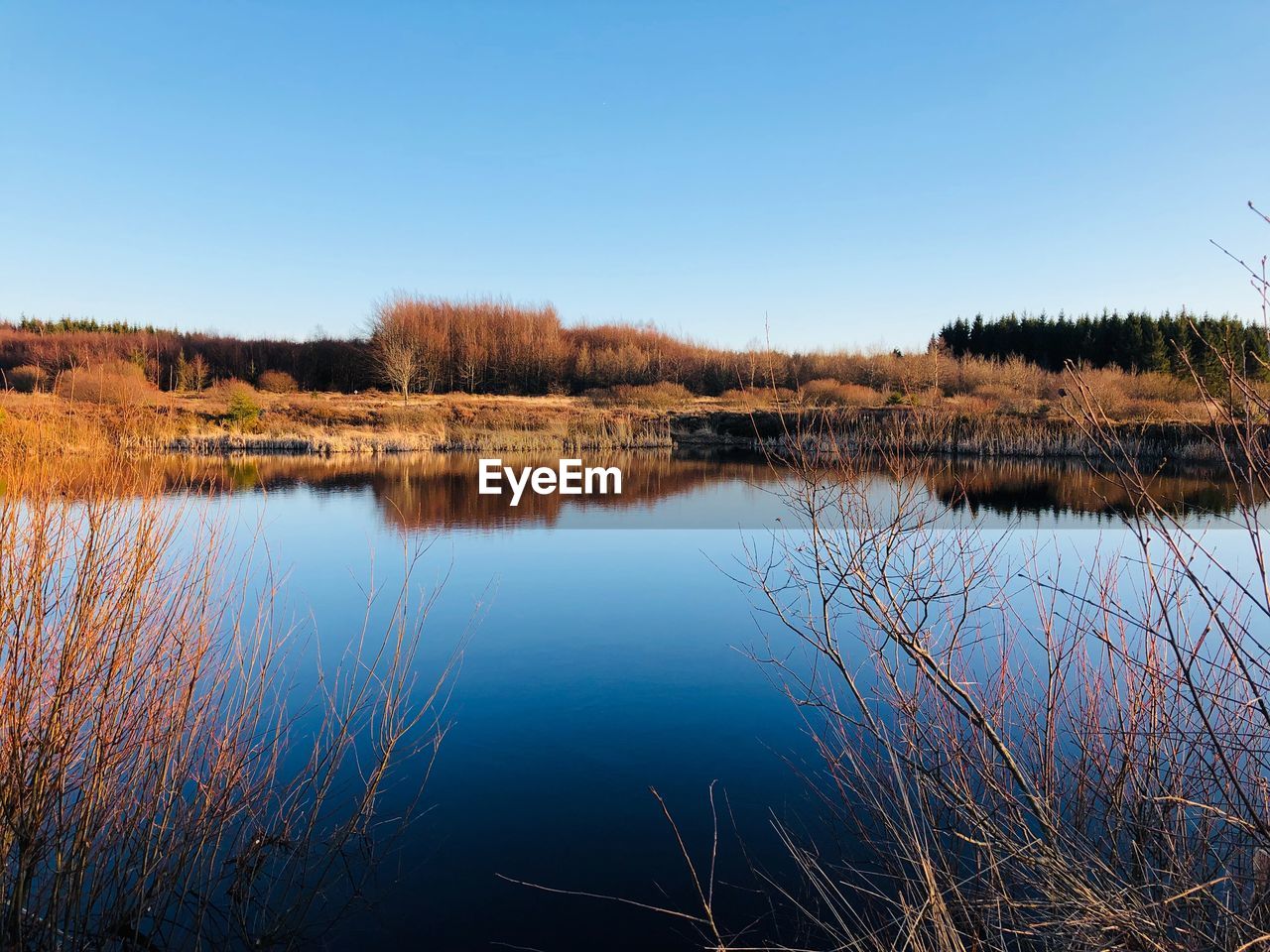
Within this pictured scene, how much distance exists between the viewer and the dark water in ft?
11.6

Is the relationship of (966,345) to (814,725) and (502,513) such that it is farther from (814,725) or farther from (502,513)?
(814,725)

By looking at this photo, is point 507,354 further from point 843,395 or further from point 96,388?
point 96,388

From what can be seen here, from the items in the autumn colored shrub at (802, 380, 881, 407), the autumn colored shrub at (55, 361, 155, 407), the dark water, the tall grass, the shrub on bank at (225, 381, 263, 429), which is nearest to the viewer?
the tall grass

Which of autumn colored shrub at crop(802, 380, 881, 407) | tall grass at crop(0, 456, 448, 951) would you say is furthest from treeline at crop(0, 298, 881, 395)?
tall grass at crop(0, 456, 448, 951)

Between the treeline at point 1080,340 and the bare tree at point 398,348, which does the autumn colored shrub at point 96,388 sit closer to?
the bare tree at point 398,348

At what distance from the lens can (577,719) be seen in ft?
18.0

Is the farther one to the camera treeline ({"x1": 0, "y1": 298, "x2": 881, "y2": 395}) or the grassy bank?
treeline ({"x1": 0, "y1": 298, "x2": 881, "y2": 395})

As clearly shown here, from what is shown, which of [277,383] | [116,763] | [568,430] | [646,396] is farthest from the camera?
[277,383]

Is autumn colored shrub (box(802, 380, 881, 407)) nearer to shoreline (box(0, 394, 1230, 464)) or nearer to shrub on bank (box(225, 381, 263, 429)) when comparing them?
shoreline (box(0, 394, 1230, 464))

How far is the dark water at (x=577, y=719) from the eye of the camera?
3549mm

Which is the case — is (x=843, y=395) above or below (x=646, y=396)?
below

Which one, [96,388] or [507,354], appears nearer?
[96,388]

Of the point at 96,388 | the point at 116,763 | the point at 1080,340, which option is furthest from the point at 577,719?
the point at 1080,340

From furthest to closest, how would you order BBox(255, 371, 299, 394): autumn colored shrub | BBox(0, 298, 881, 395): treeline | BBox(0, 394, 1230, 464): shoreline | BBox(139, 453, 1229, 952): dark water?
1. BBox(0, 298, 881, 395): treeline
2. BBox(255, 371, 299, 394): autumn colored shrub
3. BBox(0, 394, 1230, 464): shoreline
4. BBox(139, 453, 1229, 952): dark water
